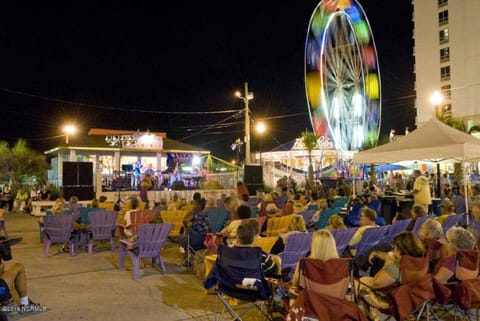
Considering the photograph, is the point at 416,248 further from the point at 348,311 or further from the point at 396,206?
the point at 396,206

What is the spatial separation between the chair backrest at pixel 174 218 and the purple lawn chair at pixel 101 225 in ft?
2.78

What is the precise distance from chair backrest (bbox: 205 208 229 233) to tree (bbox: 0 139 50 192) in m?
16.6

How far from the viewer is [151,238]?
18.5 ft

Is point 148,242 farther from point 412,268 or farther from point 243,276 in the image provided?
point 412,268

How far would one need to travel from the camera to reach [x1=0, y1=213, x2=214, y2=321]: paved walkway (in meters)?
4.07

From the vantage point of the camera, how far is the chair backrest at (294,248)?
167 inches

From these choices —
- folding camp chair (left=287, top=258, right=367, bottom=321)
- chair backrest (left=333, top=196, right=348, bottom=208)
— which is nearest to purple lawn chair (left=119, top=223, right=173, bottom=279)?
folding camp chair (left=287, top=258, right=367, bottom=321)

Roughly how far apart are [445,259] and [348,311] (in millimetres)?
1225

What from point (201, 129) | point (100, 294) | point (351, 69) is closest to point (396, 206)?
point (100, 294)

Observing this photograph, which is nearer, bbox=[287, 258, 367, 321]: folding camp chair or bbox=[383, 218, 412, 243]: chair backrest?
bbox=[287, 258, 367, 321]: folding camp chair

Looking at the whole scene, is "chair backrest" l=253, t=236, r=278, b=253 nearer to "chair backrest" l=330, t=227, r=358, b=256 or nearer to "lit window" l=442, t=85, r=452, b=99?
"chair backrest" l=330, t=227, r=358, b=256

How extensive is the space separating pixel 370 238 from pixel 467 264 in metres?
1.56

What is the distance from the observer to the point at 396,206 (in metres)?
9.32

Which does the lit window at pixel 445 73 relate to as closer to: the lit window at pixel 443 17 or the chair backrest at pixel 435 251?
the lit window at pixel 443 17
